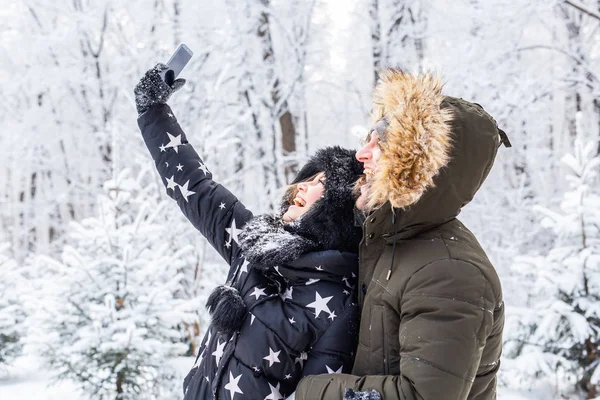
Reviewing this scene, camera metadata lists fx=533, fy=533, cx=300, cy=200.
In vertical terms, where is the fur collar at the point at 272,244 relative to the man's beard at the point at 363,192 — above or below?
below

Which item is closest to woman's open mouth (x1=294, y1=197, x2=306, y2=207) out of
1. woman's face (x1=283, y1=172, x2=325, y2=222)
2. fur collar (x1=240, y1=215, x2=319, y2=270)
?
woman's face (x1=283, y1=172, x2=325, y2=222)

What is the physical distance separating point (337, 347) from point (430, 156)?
25.5 inches

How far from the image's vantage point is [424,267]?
53.4 inches

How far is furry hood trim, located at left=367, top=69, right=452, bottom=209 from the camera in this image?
1.35 metres

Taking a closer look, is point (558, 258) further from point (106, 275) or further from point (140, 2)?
point (140, 2)

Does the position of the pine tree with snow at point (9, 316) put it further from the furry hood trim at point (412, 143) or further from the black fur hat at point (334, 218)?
the furry hood trim at point (412, 143)

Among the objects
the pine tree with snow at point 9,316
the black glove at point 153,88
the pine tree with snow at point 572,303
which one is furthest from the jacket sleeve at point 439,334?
the pine tree with snow at point 9,316

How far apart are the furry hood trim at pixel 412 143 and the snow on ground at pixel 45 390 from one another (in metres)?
4.49

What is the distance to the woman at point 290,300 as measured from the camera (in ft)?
5.32

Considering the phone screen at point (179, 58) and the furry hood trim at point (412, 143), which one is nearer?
the furry hood trim at point (412, 143)

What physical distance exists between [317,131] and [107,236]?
587 inches

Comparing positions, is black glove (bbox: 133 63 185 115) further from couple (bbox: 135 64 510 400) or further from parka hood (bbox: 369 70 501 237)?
parka hood (bbox: 369 70 501 237)

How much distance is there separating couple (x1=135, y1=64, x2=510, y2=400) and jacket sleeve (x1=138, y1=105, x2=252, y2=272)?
0.06 metres

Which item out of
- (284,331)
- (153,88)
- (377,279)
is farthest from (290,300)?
(153,88)
